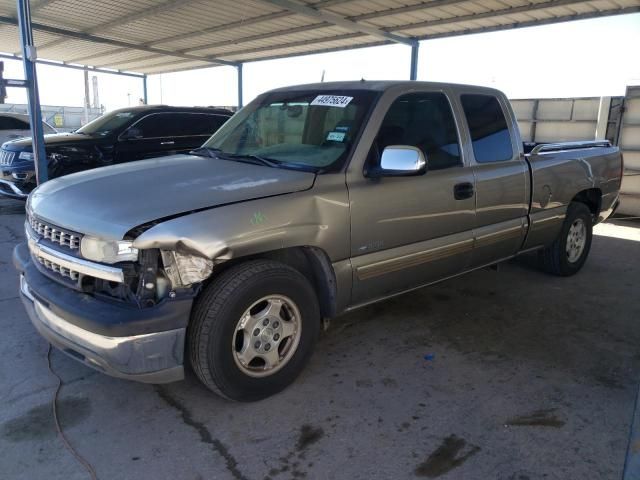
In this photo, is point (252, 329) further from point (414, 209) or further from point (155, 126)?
point (155, 126)

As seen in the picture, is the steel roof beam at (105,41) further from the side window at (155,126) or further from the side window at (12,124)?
the side window at (155,126)

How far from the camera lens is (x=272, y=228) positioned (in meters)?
2.92

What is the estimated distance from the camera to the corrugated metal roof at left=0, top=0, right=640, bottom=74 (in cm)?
1022

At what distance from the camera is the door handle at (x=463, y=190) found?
12.9 ft

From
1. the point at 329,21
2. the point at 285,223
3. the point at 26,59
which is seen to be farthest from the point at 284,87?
the point at 329,21

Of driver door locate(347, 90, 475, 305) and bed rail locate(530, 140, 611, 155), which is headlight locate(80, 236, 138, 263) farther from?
bed rail locate(530, 140, 611, 155)

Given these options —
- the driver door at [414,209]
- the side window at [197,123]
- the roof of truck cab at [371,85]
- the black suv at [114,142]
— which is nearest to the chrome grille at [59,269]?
the driver door at [414,209]

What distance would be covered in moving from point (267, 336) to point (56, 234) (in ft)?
4.48

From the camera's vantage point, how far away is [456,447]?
2744 mm

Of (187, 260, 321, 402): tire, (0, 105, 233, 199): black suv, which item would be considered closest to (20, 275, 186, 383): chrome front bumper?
(187, 260, 321, 402): tire

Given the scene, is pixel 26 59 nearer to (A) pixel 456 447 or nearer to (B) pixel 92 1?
(B) pixel 92 1

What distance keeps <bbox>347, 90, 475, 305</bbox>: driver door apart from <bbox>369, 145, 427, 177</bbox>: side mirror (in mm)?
147

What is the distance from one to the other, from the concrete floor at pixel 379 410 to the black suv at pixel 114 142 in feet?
14.6

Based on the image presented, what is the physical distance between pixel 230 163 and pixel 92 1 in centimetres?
1009
